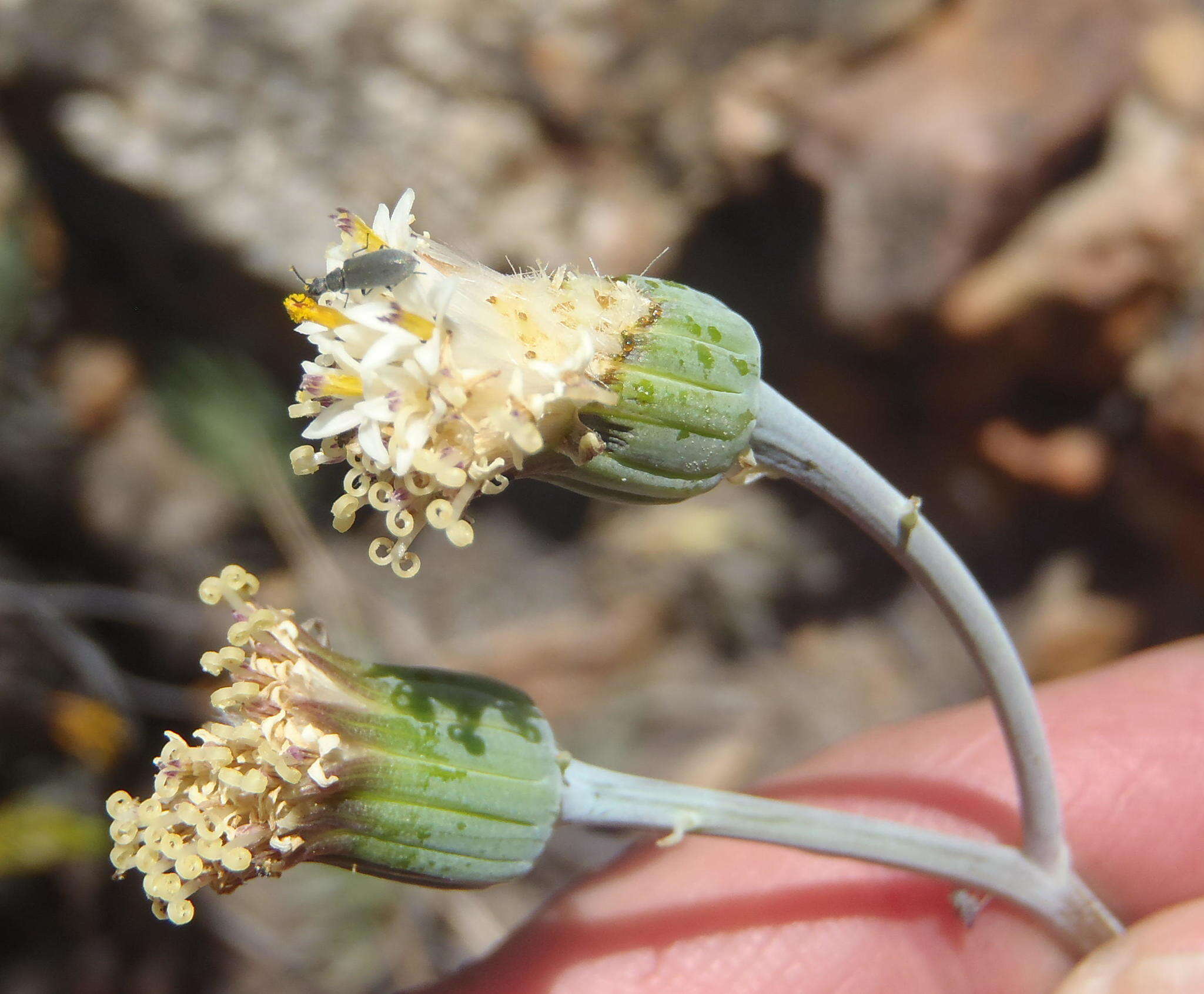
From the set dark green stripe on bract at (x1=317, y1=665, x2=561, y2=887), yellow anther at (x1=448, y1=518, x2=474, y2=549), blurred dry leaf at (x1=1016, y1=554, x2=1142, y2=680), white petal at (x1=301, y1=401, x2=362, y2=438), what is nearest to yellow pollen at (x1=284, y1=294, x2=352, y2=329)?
white petal at (x1=301, y1=401, x2=362, y2=438)

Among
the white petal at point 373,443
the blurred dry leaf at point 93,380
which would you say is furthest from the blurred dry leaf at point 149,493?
the white petal at point 373,443

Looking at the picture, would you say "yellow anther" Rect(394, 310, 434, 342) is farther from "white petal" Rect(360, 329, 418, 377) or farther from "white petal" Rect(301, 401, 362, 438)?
"white petal" Rect(301, 401, 362, 438)

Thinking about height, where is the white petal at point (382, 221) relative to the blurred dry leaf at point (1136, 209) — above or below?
below

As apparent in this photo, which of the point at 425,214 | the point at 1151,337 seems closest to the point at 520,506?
the point at 425,214

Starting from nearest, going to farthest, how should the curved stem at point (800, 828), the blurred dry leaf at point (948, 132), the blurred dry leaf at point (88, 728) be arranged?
1. the curved stem at point (800, 828)
2. the blurred dry leaf at point (948, 132)
3. the blurred dry leaf at point (88, 728)

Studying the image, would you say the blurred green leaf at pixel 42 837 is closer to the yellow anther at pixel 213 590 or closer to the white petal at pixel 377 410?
the yellow anther at pixel 213 590

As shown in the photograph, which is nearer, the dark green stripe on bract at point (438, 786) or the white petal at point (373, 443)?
the white petal at point (373, 443)
